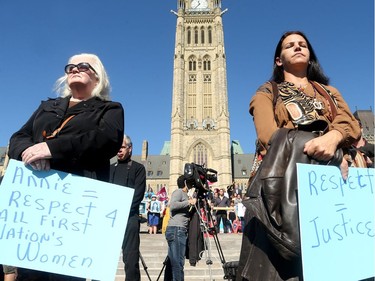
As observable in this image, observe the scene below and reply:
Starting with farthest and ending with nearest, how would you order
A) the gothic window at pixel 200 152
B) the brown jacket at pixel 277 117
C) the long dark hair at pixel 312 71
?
the gothic window at pixel 200 152
the long dark hair at pixel 312 71
the brown jacket at pixel 277 117

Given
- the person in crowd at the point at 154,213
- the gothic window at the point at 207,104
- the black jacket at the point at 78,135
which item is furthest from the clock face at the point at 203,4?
the black jacket at the point at 78,135

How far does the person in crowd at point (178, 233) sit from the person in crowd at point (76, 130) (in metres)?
2.92

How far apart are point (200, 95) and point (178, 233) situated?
44187 millimetres

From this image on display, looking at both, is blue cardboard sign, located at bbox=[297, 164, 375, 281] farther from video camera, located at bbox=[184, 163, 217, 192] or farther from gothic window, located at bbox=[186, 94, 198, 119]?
gothic window, located at bbox=[186, 94, 198, 119]

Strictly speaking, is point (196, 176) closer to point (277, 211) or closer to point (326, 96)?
point (326, 96)

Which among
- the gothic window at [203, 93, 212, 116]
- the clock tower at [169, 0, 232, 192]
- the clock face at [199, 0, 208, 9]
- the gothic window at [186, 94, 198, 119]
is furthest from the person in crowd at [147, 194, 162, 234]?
the clock face at [199, 0, 208, 9]

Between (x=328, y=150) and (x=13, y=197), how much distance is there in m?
1.54

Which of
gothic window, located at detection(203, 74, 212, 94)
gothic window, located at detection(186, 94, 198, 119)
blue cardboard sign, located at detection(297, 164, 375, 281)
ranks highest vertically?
gothic window, located at detection(203, 74, 212, 94)

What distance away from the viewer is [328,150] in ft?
4.80

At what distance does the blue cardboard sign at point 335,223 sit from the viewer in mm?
1321

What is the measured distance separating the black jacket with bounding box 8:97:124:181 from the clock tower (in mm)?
41582

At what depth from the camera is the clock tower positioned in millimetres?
44656

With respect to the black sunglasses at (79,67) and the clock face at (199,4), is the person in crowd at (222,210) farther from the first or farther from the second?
the clock face at (199,4)

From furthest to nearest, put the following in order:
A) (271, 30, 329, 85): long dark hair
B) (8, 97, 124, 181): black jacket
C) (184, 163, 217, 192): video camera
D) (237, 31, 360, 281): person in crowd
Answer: (184, 163, 217, 192): video camera
(271, 30, 329, 85): long dark hair
(8, 97, 124, 181): black jacket
(237, 31, 360, 281): person in crowd
